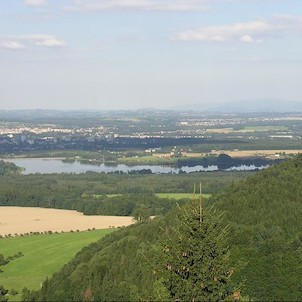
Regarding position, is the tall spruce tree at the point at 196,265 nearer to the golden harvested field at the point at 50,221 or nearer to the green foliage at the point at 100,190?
the golden harvested field at the point at 50,221

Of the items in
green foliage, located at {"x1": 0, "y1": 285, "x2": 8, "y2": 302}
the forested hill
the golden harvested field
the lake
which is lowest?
the lake

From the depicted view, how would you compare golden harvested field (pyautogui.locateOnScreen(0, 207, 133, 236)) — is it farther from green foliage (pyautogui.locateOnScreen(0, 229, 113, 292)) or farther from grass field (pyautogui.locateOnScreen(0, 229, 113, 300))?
grass field (pyautogui.locateOnScreen(0, 229, 113, 300))

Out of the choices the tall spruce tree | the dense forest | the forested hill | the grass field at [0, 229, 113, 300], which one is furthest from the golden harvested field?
the tall spruce tree

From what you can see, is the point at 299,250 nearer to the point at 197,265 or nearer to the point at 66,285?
the point at 66,285

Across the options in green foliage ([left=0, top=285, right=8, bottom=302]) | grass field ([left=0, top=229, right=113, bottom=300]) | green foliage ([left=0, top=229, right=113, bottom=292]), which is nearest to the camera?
green foliage ([left=0, top=285, right=8, bottom=302])

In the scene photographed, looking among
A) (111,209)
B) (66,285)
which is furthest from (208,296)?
(111,209)

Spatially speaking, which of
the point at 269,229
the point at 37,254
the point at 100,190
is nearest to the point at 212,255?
the point at 269,229

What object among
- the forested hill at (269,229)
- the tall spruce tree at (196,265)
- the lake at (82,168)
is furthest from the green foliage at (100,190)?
the tall spruce tree at (196,265)
